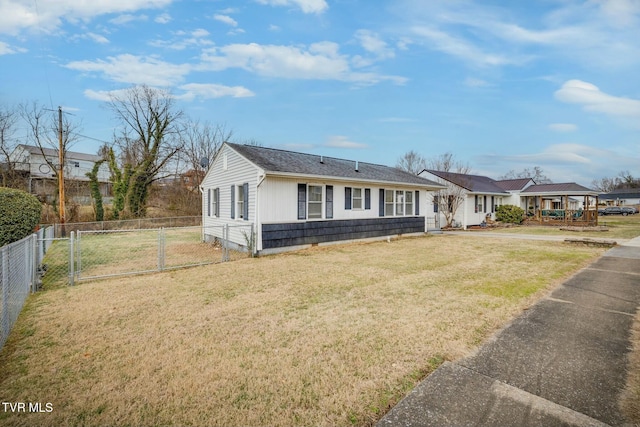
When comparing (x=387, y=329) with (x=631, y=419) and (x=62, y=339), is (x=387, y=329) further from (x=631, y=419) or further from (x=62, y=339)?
(x=62, y=339)

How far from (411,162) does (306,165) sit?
34170 millimetres

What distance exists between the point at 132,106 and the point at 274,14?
19135 mm

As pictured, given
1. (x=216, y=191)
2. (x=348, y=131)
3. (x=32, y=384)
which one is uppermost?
(x=348, y=131)

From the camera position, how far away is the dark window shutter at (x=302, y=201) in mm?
11453

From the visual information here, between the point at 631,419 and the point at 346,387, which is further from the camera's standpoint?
the point at 346,387

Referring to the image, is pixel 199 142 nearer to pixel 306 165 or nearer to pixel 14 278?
pixel 306 165

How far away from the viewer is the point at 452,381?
9.48 ft

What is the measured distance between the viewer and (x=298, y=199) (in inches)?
449

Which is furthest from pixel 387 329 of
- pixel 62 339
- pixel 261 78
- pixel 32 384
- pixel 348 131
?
pixel 348 131

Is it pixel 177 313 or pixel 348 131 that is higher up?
pixel 348 131

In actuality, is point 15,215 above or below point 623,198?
below

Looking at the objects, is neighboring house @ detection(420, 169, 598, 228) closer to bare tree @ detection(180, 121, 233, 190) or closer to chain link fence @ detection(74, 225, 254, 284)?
chain link fence @ detection(74, 225, 254, 284)

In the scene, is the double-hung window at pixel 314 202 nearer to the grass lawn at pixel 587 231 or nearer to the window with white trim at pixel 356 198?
the window with white trim at pixel 356 198

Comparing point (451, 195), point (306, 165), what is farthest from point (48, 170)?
point (451, 195)
